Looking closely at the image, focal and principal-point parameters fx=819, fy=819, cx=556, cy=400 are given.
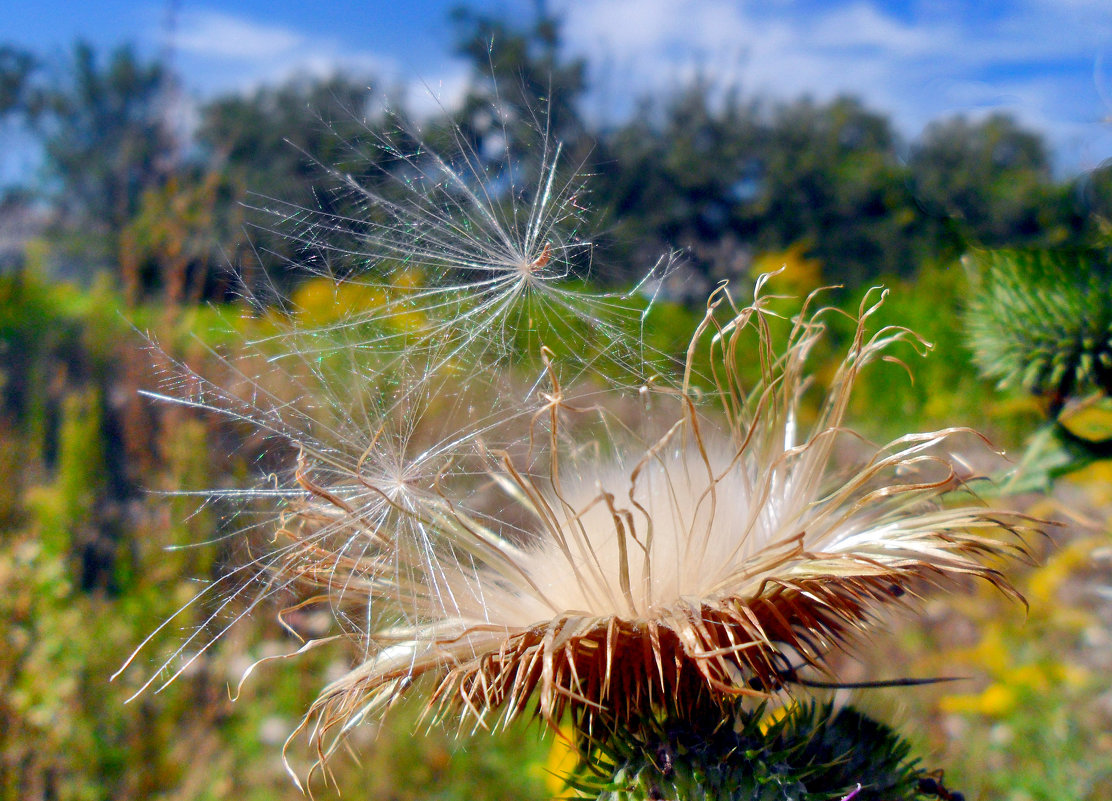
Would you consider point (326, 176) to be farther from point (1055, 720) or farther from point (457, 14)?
point (1055, 720)

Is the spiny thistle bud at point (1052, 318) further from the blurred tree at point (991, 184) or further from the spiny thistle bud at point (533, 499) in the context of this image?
the spiny thistle bud at point (533, 499)

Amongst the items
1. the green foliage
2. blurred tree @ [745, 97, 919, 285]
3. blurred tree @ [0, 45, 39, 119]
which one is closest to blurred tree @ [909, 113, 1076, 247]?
the green foliage

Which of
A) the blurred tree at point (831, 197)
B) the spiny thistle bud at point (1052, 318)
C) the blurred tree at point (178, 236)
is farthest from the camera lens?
the blurred tree at point (831, 197)

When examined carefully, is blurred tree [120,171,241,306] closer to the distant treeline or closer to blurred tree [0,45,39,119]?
the distant treeline

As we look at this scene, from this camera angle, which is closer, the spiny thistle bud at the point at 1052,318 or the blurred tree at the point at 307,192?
the blurred tree at the point at 307,192

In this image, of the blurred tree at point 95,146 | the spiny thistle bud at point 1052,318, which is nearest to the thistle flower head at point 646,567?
the spiny thistle bud at point 1052,318

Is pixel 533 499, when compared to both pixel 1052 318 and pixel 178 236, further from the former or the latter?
pixel 178 236
